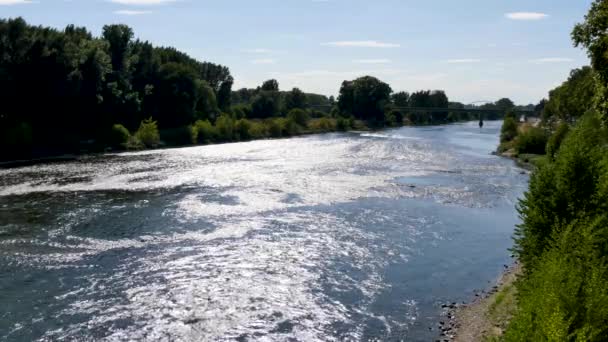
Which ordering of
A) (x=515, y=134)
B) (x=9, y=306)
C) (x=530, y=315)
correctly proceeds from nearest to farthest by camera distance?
1. (x=530, y=315)
2. (x=9, y=306)
3. (x=515, y=134)

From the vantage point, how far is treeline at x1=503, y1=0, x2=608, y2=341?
45.7 feet

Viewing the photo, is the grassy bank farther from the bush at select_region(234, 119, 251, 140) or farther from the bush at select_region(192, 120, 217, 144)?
the bush at select_region(234, 119, 251, 140)

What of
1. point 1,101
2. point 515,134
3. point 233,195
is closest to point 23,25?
point 1,101

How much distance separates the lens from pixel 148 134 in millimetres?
102188

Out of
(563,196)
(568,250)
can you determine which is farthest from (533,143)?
(568,250)

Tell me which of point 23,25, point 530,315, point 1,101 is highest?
point 23,25

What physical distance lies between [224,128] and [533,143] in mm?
62930

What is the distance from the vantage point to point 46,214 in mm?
42812

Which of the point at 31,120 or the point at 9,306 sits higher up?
the point at 31,120

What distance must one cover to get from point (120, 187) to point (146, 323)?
116ft

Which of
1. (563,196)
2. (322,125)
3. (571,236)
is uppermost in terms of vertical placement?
(563,196)

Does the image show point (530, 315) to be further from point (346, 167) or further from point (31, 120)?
point (31, 120)

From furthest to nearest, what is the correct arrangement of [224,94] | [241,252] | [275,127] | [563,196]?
[224,94]
[275,127]
[241,252]
[563,196]

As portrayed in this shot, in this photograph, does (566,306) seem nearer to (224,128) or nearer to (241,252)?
(241,252)
